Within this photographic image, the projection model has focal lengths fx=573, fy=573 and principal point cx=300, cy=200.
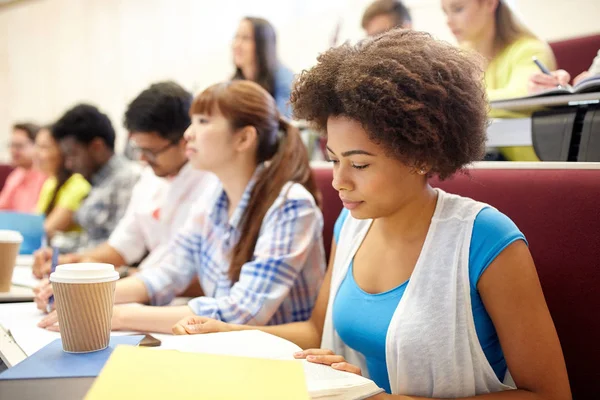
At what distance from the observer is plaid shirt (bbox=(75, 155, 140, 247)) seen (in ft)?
7.96

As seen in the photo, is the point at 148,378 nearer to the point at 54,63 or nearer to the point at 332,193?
the point at 332,193

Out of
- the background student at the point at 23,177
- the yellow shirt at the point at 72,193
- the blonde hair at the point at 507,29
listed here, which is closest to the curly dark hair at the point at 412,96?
the blonde hair at the point at 507,29

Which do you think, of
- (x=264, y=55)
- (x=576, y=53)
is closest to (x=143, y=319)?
(x=576, y=53)

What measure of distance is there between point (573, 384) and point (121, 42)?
18.1 ft

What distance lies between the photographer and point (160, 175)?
1.96 metres

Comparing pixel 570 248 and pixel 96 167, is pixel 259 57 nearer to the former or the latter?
pixel 96 167

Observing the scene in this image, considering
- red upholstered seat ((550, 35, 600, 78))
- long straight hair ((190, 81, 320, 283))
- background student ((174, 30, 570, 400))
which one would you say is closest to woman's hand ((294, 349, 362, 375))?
background student ((174, 30, 570, 400))

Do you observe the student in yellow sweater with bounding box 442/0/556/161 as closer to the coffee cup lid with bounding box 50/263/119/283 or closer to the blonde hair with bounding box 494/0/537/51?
the blonde hair with bounding box 494/0/537/51

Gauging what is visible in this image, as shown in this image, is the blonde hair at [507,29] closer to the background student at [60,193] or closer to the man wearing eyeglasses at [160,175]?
the man wearing eyeglasses at [160,175]

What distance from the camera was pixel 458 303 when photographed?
918 millimetres

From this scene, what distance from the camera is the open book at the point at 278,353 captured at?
0.72 m

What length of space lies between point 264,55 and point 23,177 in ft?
6.61

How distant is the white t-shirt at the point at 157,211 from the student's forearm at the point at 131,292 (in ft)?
1.19

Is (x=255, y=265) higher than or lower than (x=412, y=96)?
lower
